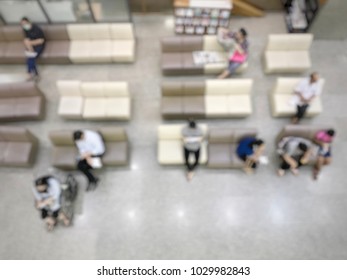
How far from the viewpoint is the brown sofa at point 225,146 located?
6.34 metres

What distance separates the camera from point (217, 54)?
7465 mm

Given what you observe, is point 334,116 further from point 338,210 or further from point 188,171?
point 188,171

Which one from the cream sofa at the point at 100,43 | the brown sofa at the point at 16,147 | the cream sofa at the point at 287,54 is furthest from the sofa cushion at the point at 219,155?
the brown sofa at the point at 16,147

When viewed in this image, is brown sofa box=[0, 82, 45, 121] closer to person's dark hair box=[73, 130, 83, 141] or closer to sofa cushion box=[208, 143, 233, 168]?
person's dark hair box=[73, 130, 83, 141]

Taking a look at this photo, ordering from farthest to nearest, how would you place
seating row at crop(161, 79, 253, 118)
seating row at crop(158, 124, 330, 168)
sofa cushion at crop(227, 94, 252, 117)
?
1. sofa cushion at crop(227, 94, 252, 117)
2. seating row at crop(161, 79, 253, 118)
3. seating row at crop(158, 124, 330, 168)

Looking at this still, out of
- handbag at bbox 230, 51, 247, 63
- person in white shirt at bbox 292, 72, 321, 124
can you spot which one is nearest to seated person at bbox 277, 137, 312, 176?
person in white shirt at bbox 292, 72, 321, 124

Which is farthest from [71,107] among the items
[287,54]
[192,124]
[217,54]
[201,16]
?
[287,54]

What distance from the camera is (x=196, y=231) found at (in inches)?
244

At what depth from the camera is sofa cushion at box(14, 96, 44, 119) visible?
23.0 ft

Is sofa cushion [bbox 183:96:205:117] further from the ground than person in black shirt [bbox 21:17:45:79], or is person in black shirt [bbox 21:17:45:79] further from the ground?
person in black shirt [bbox 21:17:45:79]

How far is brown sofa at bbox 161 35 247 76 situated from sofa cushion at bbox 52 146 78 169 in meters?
2.63

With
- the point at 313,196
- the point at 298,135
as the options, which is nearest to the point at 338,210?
the point at 313,196

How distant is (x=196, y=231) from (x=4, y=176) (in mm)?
3920

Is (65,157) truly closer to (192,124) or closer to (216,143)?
(192,124)
